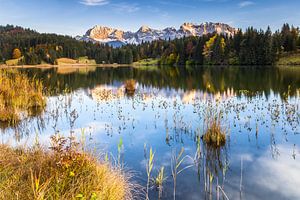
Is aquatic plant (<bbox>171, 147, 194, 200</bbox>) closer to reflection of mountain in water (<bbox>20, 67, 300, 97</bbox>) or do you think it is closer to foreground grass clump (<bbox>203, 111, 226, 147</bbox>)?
foreground grass clump (<bbox>203, 111, 226, 147</bbox>)

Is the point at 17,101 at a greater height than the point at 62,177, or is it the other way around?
the point at 17,101

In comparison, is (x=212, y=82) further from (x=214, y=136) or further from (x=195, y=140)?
(x=214, y=136)

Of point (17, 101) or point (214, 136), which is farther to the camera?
point (17, 101)

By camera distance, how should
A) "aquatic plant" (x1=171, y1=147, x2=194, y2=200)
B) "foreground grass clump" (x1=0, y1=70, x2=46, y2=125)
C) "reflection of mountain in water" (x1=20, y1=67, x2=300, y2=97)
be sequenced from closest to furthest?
1. "aquatic plant" (x1=171, y1=147, x2=194, y2=200)
2. "foreground grass clump" (x1=0, y1=70, x2=46, y2=125)
3. "reflection of mountain in water" (x1=20, y1=67, x2=300, y2=97)

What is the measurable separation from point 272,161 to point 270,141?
2.83 m

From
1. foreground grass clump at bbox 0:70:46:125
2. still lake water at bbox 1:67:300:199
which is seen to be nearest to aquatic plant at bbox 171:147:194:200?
still lake water at bbox 1:67:300:199

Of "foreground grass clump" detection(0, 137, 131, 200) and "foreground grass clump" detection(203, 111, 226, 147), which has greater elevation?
"foreground grass clump" detection(0, 137, 131, 200)

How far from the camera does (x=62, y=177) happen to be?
6926 mm

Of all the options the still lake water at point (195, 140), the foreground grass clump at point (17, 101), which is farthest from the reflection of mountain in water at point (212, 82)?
the foreground grass clump at point (17, 101)

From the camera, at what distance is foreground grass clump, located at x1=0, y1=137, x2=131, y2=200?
634 centimetres

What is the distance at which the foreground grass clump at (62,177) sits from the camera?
6344 millimetres

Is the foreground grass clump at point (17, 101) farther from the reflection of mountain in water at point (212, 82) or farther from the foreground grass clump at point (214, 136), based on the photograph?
the foreground grass clump at point (214, 136)

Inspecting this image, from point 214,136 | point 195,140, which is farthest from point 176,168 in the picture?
point 195,140

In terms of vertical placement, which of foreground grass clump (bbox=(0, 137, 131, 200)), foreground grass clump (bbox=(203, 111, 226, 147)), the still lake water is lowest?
the still lake water
